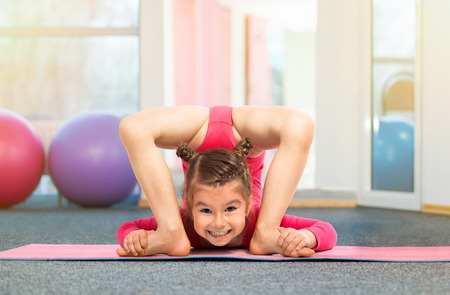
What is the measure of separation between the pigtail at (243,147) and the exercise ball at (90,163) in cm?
239

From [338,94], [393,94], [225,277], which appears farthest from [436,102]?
[225,277]

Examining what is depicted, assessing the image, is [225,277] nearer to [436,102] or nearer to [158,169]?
[158,169]

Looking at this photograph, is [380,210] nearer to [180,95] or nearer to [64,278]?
[64,278]

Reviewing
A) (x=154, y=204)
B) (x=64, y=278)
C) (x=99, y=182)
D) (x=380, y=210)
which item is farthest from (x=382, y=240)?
(x=99, y=182)

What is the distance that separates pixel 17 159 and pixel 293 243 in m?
2.72

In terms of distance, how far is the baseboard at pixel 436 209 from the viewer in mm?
4338

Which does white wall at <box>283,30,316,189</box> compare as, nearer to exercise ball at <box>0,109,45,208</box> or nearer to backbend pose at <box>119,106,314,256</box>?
exercise ball at <box>0,109,45,208</box>

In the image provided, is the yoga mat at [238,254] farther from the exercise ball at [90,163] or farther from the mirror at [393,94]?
the mirror at [393,94]

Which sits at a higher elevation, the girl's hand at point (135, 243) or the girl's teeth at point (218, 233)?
the girl's teeth at point (218, 233)

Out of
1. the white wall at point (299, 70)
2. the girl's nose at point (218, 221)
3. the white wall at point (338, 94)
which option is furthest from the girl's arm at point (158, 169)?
the white wall at point (299, 70)

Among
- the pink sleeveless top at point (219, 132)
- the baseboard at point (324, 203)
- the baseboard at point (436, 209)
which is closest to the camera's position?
the pink sleeveless top at point (219, 132)

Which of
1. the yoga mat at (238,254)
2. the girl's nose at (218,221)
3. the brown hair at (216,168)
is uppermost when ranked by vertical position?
the brown hair at (216,168)

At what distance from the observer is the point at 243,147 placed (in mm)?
2262

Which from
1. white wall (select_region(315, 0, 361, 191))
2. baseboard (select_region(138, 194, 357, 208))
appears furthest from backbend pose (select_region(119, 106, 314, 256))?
A: white wall (select_region(315, 0, 361, 191))
